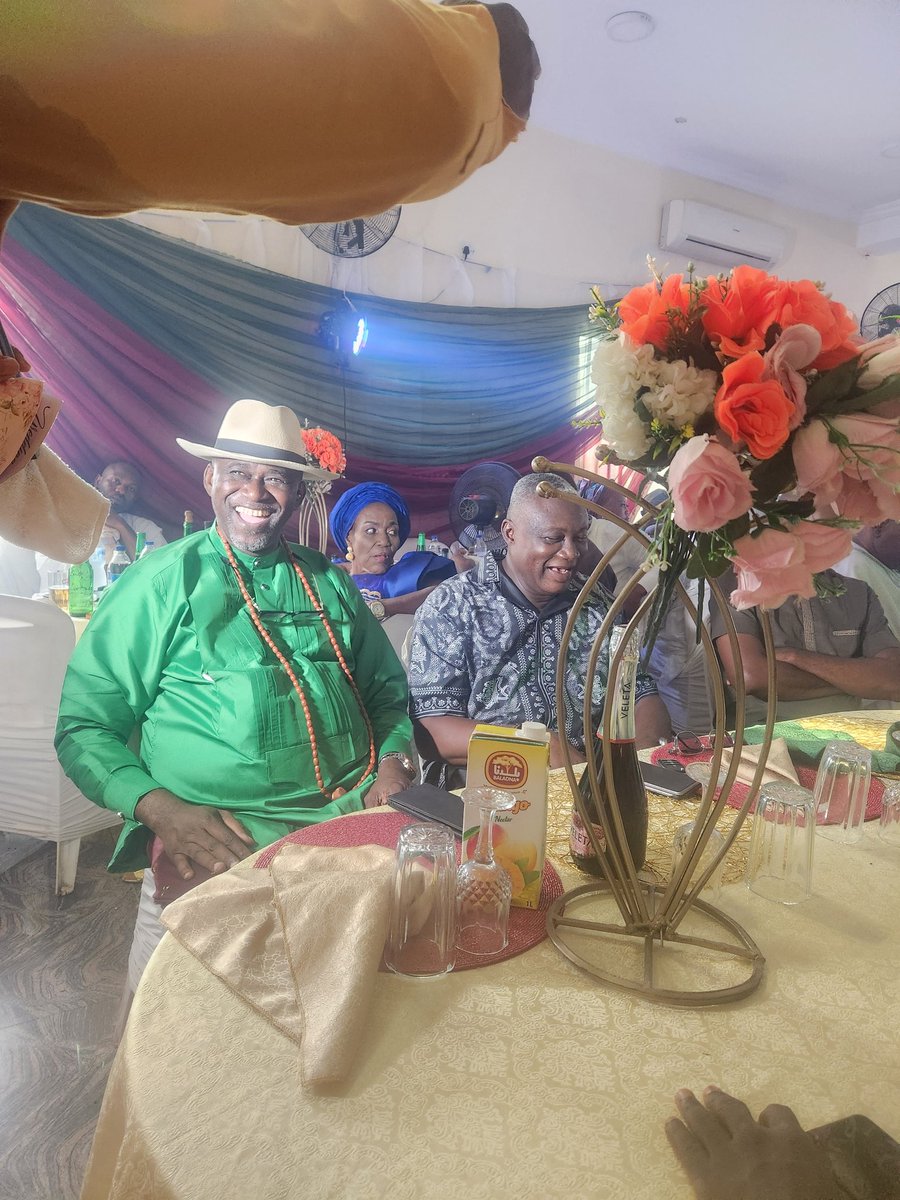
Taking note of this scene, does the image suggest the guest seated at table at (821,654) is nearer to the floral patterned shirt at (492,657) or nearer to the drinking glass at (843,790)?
the floral patterned shirt at (492,657)

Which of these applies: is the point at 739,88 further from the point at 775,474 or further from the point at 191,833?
the point at 191,833

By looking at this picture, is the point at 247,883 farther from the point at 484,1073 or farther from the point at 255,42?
the point at 255,42

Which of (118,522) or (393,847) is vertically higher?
(118,522)

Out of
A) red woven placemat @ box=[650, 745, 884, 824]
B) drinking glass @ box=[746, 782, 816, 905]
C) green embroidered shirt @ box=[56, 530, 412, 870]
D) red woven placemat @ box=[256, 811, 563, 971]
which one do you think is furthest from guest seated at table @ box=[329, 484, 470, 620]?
drinking glass @ box=[746, 782, 816, 905]

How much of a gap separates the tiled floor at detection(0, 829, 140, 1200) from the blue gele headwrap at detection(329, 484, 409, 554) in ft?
5.67

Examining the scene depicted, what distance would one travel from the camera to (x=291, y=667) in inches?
71.4

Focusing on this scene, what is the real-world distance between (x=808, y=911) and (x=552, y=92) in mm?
4319

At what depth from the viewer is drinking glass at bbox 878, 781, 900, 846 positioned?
51.0 inches

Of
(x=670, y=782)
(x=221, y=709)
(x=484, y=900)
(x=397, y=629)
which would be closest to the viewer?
(x=484, y=900)

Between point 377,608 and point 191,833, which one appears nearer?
point 191,833

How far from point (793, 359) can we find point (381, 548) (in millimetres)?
2954

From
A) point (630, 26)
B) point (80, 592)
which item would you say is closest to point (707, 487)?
point (80, 592)

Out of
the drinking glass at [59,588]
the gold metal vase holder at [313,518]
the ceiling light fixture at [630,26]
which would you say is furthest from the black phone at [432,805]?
the ceiling light fixture at [630,26]

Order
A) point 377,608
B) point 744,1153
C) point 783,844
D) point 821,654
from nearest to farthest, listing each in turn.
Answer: point 744,1153 → point 783,844 → point 821,654 → point 377,608
